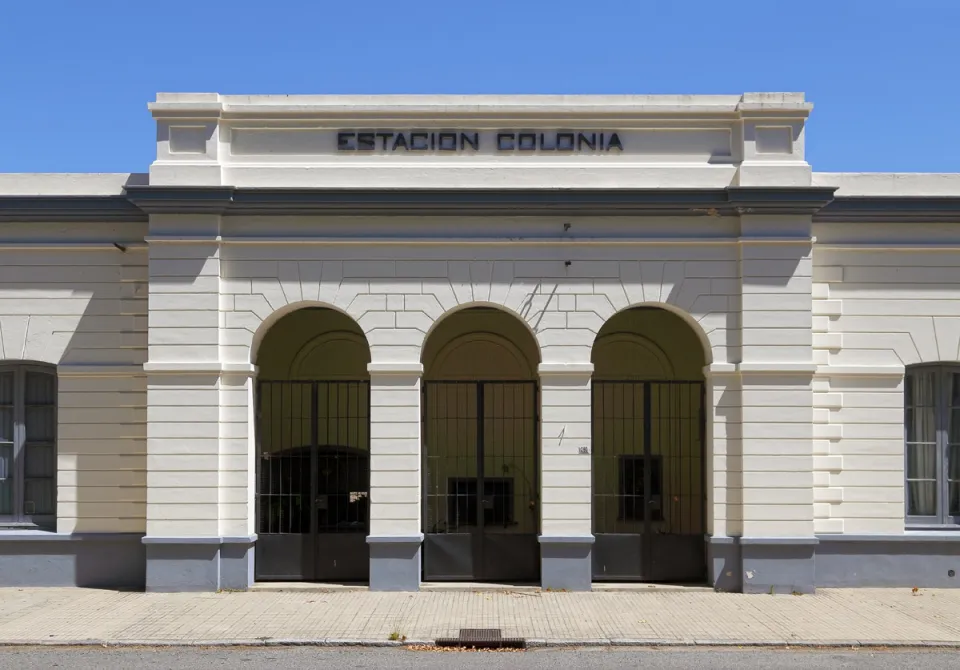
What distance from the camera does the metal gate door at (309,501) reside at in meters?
14.0

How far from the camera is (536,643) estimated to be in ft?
34.7

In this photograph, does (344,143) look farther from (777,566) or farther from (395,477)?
(777,566)

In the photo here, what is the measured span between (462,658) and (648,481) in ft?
16.5

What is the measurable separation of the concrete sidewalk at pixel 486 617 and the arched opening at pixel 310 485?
0.79 meters

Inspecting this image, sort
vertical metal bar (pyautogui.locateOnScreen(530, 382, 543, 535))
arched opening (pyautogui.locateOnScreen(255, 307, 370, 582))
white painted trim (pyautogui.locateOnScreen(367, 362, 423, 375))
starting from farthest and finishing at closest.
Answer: arched opening (pyautogui.locateOnScreen(255, 307, 370, 582)), vertical metal bar (pyautogui.locateOnScreen(530, 382, 543, 535)), white painted trim (pyautogui.locateOnScreen(367, 362, 423, 375))

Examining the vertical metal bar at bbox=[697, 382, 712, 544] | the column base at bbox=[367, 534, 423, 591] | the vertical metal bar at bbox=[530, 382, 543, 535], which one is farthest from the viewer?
the vertical metal bar at bbox=[697, 382, 712, 544]

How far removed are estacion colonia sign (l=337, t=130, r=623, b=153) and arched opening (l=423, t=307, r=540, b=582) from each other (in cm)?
260

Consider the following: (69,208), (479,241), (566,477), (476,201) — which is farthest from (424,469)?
(69,208)

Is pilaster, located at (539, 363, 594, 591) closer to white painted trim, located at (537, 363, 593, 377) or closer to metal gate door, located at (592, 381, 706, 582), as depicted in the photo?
white painted trim, located at (537, 363, 593, 377)

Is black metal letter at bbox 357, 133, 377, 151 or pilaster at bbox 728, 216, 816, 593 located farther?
black metal letter at bbox 357, 133, 377, 151

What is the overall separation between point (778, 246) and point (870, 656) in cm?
550

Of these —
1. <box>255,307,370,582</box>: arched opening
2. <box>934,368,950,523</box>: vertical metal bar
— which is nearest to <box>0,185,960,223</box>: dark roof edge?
<box>255,307,370,582</box>: arched opening

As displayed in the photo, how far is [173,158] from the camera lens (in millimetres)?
13602

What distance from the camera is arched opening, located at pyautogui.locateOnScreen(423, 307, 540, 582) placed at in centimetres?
1412
